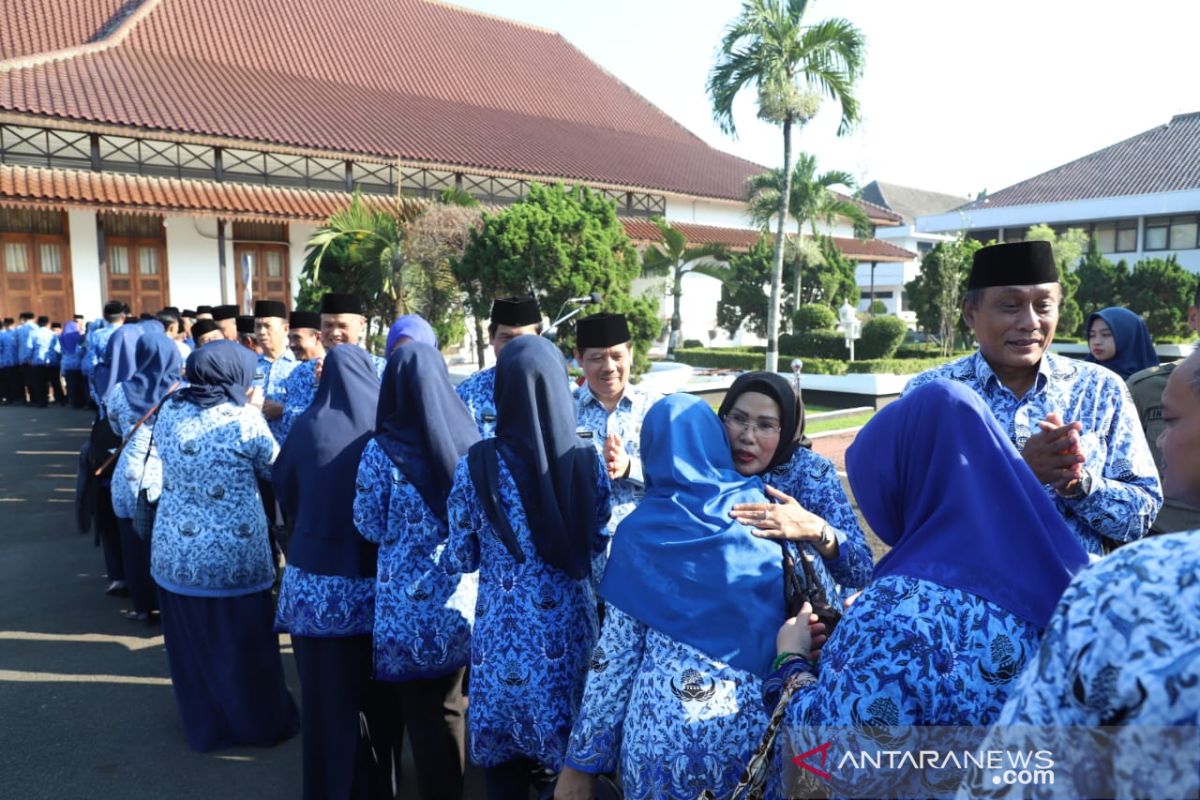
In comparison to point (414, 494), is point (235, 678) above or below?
below

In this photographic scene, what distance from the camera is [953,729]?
1.32 meters

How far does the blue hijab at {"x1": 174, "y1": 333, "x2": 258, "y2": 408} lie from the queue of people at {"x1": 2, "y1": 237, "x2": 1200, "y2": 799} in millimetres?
13

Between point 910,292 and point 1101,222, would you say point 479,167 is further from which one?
point 1101,222

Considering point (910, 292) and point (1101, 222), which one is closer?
point (910, 292)

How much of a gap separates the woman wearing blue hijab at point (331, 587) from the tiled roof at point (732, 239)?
15868 millimetres

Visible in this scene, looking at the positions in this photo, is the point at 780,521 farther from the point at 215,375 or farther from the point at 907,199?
the point at 907,199

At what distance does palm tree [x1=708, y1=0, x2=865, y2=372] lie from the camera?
531 inches

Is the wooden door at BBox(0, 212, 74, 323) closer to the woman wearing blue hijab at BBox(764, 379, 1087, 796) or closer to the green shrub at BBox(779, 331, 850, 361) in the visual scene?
the green shrub at BBox(779, 331, 850, 361)

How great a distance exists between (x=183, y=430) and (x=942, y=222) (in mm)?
38324

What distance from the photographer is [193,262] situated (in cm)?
1591

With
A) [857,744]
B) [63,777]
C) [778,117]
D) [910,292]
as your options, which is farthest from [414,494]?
[910,292]

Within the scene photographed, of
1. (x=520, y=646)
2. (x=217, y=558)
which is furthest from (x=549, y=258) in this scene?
(x=520, y=646)

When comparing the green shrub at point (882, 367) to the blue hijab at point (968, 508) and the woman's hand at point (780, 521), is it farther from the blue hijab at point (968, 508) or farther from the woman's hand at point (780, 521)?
the blue hijab at point (968, 508)

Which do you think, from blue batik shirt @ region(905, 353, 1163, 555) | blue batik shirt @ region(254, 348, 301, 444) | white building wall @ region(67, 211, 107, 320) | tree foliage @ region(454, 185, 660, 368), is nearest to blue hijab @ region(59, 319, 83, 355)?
white building wall @ region(67, 211, 107, 320)
